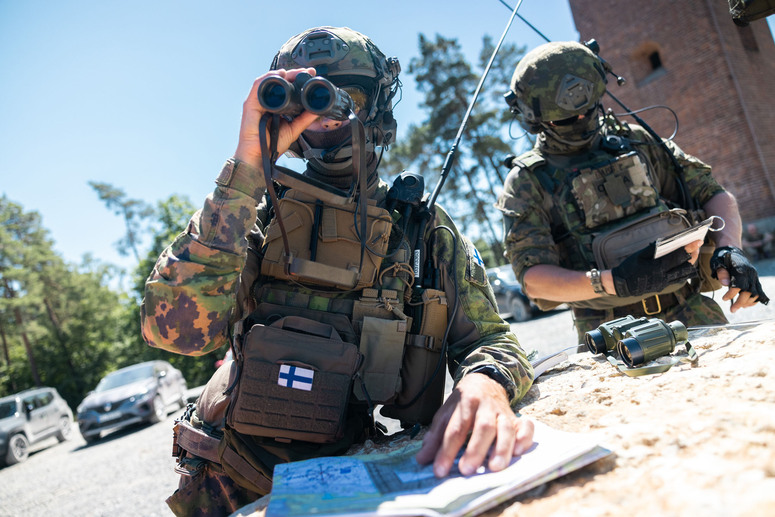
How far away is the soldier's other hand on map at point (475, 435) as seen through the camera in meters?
1.06

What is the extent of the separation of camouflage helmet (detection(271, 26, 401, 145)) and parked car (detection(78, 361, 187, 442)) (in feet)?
38.5

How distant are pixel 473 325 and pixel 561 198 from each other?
3.80ft

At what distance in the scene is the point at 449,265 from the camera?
1885 millimetres

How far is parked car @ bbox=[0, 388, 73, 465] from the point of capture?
1113 centimetres

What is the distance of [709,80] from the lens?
1323 centimetres

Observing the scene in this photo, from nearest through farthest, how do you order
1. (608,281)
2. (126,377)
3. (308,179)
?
(308,179), (608,281), (126,377)

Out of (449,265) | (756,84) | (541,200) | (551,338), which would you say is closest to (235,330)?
(449,265)

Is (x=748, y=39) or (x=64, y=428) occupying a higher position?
(x=748, y=39)

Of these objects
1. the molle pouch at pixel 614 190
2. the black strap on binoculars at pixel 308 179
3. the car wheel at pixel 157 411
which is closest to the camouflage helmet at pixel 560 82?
the molle pouch at pixel 614 190

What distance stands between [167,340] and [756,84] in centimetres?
1643

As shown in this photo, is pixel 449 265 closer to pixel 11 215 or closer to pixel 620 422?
pixel 620 422

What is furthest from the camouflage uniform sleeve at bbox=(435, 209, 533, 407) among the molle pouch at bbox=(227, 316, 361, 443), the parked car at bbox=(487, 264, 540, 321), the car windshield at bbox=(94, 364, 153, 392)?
the car windshield at bbox=(94, 364, 153, 392)

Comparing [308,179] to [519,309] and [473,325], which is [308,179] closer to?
[473,325]

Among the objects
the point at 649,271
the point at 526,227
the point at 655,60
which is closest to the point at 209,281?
the point at 526,227
